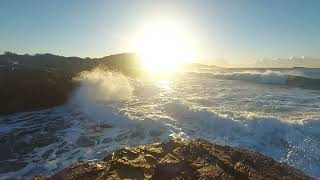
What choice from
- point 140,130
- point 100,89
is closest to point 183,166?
point 140,130

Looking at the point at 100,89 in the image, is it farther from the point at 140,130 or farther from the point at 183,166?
the point at 183,166

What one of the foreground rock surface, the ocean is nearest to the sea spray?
the ocean

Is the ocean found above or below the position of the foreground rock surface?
below

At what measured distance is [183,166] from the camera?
5871mm

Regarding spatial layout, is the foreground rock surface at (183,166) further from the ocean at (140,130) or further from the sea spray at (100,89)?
the sea spray at (100,89)

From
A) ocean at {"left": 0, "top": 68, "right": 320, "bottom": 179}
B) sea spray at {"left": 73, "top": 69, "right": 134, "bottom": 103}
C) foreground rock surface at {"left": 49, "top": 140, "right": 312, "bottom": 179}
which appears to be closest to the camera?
foreground rock surface at {"left": 49, "top": 140, "right": 312, "bottom": 179}

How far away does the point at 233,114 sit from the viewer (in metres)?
14.0

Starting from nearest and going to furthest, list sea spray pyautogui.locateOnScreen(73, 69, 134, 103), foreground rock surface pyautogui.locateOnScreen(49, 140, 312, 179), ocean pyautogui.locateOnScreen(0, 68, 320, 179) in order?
1. foreground rock surface pyautogui.locateOnScreen(49, 140, 312, 179)
2. ocean pyautogui.locateOnScreen(0, 68, 320, 179)
3. sea spray pyautogui.locateOnScreen(73, 69, 134, 103)

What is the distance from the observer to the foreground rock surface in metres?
5.65

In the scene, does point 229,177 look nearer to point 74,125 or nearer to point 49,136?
point 49,136

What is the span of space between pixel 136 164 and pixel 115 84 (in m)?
17.1

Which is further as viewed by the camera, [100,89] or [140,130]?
[100,89]

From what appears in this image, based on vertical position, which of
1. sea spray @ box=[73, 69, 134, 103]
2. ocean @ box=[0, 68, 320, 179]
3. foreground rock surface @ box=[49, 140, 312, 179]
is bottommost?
ocean @ box=[0, 68, 320, 179]

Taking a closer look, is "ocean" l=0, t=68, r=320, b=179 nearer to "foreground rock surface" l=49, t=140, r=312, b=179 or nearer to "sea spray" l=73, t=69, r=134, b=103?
"sea spray" l=73, t=69, r=134, b=103
